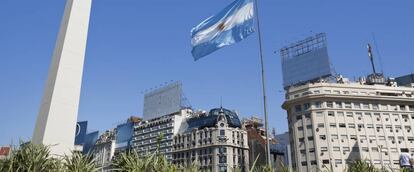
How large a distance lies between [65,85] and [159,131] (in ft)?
272

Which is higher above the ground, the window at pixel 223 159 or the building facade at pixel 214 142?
the building facade at pixel 214 142

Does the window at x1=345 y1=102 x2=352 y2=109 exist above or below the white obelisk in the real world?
above

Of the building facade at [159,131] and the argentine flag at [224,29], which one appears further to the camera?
the building facade at [159,131]

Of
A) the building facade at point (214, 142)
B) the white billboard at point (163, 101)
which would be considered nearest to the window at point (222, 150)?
the building facade at point (214, 142)

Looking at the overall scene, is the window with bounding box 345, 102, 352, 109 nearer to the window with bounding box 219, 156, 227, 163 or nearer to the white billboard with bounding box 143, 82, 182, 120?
the window with bounding box 219, 156, 227, 163

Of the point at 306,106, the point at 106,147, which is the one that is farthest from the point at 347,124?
the point at 106,147

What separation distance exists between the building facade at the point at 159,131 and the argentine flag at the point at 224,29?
76729 millimetres

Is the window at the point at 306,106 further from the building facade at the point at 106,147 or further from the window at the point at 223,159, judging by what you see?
the building facade at the point at 106,147

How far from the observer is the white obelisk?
17.4 meters

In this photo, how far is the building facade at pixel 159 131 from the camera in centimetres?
9675

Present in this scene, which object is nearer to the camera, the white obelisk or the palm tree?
the palm tree

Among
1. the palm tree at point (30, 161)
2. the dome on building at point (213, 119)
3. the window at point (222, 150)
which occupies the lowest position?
the palm tree at point (30, 161)

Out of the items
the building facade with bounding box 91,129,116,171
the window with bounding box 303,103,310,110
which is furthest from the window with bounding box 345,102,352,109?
the building facade with bounding box 91,129,116,171

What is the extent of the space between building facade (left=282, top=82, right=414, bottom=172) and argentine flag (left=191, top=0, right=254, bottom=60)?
144 ft
